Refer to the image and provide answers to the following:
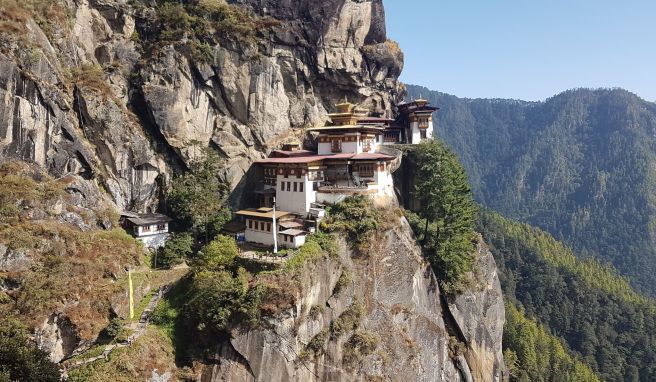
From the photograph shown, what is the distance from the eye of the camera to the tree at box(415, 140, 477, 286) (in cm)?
4159

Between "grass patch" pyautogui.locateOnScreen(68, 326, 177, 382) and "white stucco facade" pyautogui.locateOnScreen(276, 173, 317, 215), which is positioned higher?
"white stucco facade" pyautogui.locateOnScreen(276, 173, 317, 215)

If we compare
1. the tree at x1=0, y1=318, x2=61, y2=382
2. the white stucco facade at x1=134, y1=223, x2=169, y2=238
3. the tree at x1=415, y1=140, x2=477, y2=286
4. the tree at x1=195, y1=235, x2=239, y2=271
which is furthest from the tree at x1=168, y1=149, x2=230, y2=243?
the tree at x1=415, y1=140, x2=477, y2=286

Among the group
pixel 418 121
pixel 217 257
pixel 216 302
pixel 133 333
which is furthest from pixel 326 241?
pixel 418 121

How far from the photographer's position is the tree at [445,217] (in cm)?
4159

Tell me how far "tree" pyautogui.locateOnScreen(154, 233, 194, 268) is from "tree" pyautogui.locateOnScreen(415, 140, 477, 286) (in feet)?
72.0

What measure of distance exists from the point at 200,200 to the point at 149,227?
16.1ft

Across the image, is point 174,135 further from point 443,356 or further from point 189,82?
point 443,356

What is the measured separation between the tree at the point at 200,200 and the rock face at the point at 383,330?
13189 millimetres

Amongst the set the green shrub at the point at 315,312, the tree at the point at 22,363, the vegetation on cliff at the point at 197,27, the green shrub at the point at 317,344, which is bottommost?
the green shrub at the point at 317,344

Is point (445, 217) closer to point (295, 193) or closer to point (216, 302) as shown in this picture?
point (295, 193)

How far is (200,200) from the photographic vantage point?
3959cm

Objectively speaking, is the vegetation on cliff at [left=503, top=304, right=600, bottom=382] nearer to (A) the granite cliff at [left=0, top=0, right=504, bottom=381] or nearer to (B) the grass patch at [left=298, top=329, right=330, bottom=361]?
(A) the granite cliff at [left=0, top=0, right=504, bottom=381]

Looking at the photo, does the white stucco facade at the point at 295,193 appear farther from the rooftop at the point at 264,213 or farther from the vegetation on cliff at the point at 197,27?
the vegetation on cliff at the point at 197,27

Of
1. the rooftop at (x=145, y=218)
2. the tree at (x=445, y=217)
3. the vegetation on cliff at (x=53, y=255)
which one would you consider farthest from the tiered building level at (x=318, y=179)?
the vegetation on cliff at (x=53, y=255)
